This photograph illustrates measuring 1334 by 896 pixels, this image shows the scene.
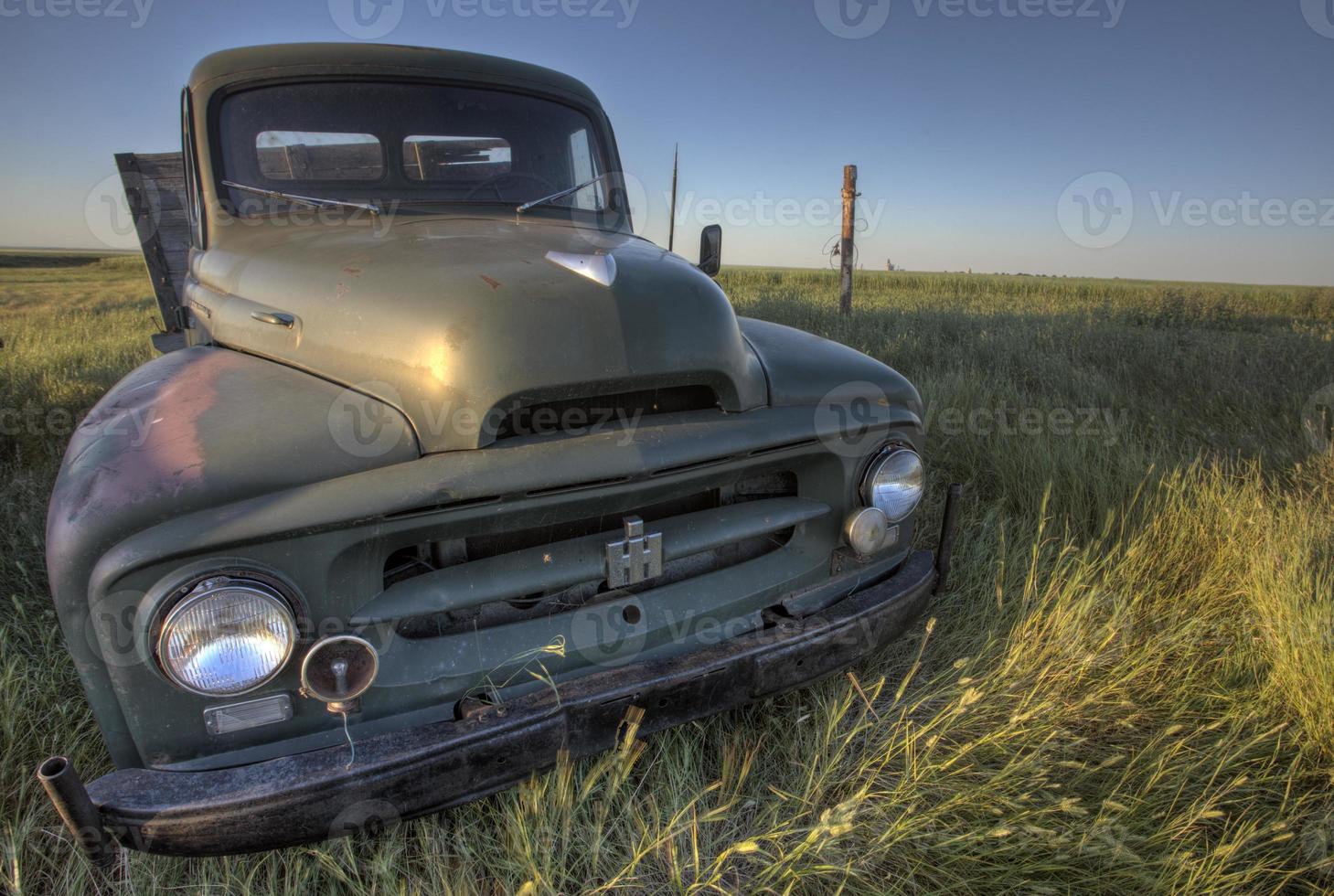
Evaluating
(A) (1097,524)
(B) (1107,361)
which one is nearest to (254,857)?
(A) (1097,524)

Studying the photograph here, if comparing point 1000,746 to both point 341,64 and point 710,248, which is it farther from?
point 341,64

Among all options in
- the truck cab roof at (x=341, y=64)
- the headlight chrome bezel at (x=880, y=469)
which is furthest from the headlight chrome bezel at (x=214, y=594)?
the truck cab roof at (x=341, y=64)

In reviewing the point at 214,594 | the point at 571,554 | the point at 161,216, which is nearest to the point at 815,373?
the point at 571,554

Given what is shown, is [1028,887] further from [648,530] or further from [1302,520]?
[1302,520]

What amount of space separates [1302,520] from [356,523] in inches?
134

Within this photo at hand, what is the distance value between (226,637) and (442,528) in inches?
16.3

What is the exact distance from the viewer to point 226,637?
123cm

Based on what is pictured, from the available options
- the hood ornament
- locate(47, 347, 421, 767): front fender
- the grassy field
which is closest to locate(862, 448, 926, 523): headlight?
the grassy field

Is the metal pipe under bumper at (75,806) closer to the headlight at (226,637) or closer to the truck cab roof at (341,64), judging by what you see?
the headlight at (226,637)

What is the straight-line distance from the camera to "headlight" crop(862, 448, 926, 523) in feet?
6.37

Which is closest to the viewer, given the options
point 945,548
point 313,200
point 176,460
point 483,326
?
point 176,460

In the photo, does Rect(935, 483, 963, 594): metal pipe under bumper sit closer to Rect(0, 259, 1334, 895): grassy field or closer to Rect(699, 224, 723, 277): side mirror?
Rect(0, 259, 1334, 895): grassy field

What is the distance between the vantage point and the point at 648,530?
167cm

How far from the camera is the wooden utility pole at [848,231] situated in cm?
1020
